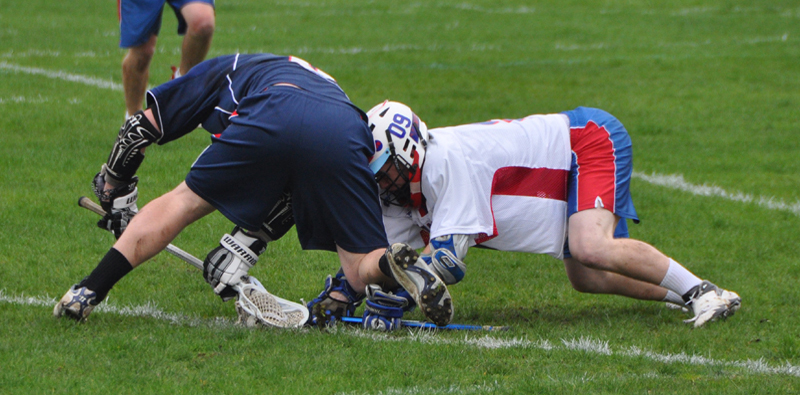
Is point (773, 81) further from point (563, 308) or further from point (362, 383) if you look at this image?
point (362, 383)

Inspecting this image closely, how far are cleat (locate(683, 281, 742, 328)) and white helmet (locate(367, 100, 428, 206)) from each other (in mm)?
1565

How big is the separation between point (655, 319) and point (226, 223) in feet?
9.87

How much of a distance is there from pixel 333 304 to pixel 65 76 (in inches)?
289

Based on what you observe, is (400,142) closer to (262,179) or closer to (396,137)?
(396,137)

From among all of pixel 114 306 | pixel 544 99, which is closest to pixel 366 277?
pixel 114 306

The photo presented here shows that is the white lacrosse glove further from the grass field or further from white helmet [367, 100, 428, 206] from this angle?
white helmet [367, 100, 428, 206]

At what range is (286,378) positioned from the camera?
153 inches

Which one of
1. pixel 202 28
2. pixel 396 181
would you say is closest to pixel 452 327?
pixel 396 181

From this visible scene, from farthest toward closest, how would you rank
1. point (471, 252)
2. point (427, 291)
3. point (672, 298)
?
point (471, 252) < point (672, 298) < point (427, 291)

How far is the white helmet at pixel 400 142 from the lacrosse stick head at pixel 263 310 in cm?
77

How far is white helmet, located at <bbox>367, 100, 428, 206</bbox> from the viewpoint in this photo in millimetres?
4660

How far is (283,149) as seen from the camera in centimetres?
438

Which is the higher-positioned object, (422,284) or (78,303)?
(422,284)

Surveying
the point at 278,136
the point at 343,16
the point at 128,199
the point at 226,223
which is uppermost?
the point at 278,136
